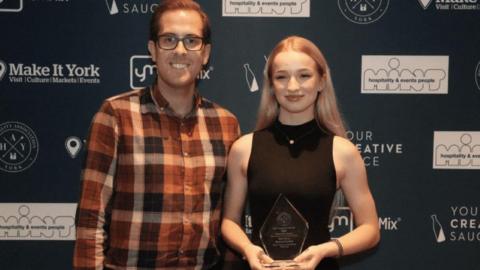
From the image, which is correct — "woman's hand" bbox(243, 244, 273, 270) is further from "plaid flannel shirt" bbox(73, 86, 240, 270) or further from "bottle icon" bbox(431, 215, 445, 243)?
→ "bottle icon" bbox(431, 215, 445, 243)

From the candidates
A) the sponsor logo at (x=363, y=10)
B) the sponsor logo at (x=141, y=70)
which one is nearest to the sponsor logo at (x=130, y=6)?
the sponsor logo at (x=141, y=70)

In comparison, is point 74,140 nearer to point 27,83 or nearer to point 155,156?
point 27,83

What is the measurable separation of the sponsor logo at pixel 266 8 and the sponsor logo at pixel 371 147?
2.09 feet

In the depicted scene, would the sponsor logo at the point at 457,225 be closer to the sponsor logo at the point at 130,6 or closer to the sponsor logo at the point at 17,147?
the sponsor logo at the point at 130,6

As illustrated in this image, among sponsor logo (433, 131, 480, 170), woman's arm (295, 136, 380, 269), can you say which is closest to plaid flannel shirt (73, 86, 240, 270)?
woman's arm (295, 136, 380, 269)

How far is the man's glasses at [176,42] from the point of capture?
5.81ft

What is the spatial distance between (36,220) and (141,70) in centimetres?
90

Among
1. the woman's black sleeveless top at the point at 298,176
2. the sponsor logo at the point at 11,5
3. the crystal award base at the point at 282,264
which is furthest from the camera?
the sponsor logo at the point at 11,5

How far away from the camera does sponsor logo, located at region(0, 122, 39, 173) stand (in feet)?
8.14

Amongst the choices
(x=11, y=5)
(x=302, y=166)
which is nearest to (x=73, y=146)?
(x=11, y=5)

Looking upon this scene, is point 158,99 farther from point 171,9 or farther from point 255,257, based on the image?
point 255,257

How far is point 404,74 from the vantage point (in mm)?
2471

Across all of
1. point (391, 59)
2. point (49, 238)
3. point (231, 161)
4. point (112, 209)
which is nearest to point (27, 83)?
point (49, 238)

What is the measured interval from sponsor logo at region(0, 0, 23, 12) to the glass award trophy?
1.62 m
